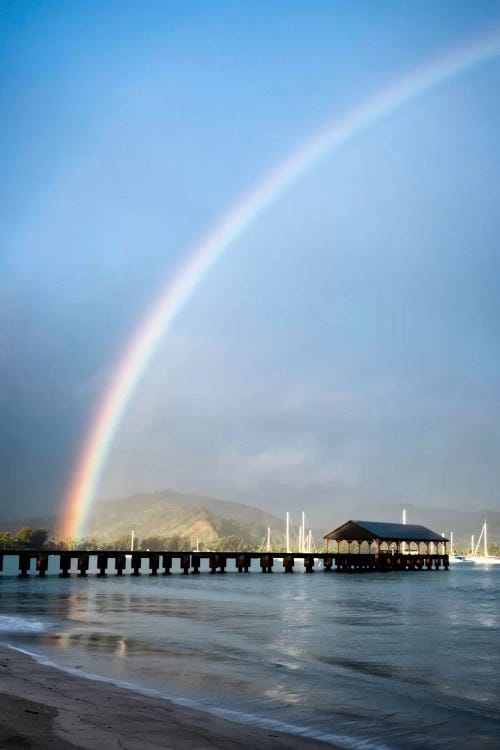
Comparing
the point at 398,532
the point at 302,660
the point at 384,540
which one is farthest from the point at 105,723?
the point at 398,532

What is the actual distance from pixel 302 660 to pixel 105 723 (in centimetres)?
1217

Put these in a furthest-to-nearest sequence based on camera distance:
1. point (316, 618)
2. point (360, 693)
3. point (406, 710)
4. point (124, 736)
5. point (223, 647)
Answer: point (316, 618) → point (223, 647) → point (360, 693) → point (406, 710) → point (124, 736)

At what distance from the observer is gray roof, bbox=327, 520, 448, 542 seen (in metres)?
101

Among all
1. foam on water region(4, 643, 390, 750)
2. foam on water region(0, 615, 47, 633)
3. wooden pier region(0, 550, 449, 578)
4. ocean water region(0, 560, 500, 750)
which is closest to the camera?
foam on water region(4, 643, 390, 750)

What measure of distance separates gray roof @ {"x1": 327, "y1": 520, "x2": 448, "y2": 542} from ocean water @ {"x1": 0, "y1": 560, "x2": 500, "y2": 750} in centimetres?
5507

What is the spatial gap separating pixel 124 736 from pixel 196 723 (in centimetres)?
210

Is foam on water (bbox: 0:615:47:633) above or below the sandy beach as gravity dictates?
below

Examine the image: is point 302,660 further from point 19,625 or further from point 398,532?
point 398,532

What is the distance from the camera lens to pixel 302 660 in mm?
22719

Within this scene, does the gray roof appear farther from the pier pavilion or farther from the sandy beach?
the sandy beach

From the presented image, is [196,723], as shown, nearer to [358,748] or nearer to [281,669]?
[358,748]

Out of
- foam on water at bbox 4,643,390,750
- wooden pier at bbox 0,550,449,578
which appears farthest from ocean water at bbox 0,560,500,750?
wooden pier at bbox 0,550,449,578

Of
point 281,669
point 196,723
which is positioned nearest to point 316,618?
point 281,669

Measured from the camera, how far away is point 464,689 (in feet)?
61.7
